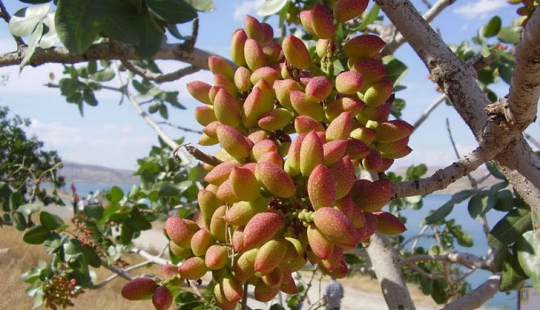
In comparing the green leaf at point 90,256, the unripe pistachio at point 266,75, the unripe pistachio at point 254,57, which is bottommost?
the green leaf at point 90,256

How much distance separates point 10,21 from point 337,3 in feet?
2.58

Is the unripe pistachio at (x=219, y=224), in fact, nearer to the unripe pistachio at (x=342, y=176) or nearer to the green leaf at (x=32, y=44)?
the unripe pistachio at (x=342, y=176)

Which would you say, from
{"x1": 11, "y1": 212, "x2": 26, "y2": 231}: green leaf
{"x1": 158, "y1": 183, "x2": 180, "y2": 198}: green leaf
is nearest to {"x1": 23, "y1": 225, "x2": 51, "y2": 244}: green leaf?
{"x1": 11, "y1": 212, "x2": 26, "y2": 231}: green leaf

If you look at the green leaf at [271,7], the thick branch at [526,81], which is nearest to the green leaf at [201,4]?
the green leaf at [271,7]

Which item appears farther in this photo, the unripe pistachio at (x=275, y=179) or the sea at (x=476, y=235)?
the sea at (x=476, y=235)

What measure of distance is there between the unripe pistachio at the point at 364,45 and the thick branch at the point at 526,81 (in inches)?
7.8

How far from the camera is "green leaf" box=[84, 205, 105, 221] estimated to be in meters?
1.46

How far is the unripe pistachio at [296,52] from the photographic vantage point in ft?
1.96

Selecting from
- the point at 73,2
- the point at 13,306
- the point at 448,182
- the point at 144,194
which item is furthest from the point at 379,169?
the point at 13,306

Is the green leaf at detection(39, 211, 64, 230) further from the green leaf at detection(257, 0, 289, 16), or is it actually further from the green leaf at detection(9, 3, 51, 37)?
the green leaf at detection(257, 0, 289, 16)

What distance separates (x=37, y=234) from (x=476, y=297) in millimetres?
1250

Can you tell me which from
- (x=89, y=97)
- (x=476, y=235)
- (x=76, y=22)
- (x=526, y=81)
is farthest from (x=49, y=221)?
(x=476, y=235)

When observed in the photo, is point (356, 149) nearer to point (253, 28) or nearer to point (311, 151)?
point (311, 151)

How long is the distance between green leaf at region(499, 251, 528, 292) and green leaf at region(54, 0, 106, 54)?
38.3 inches
